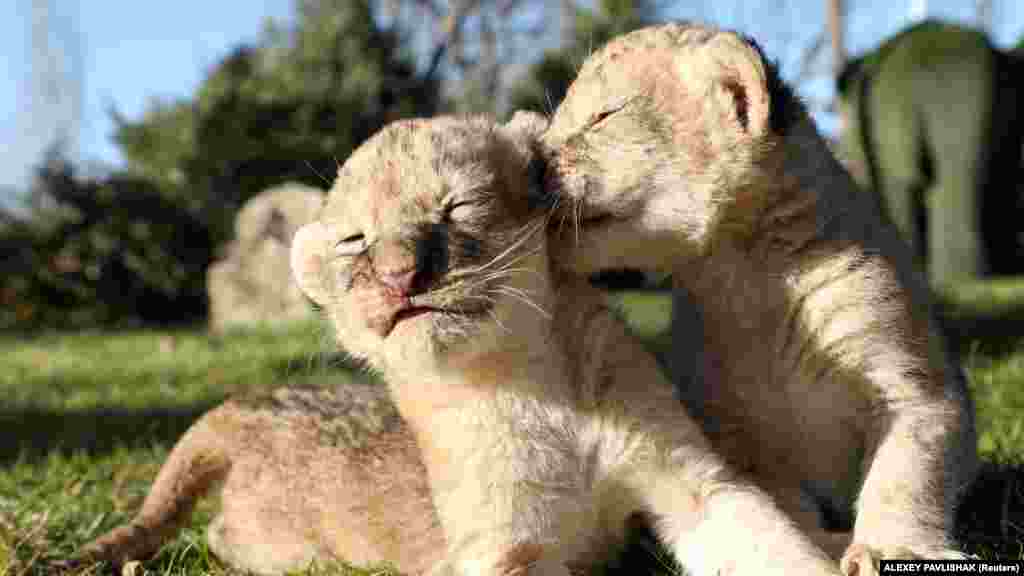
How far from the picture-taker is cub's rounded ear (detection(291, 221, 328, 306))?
3.37 meters

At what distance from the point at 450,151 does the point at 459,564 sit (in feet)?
3.78

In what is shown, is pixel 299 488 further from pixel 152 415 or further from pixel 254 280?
pixel 254 280

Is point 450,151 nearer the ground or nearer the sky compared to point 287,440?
nearer the sky

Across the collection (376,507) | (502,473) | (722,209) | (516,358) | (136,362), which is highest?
(722,209)

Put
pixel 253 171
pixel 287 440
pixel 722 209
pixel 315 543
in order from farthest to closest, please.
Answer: pixel 253 171 → pixel 287 440 → pixel 315 543 → pixel 722 209

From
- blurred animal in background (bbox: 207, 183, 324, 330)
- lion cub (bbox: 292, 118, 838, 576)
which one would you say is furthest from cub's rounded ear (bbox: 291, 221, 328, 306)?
blurred animal in background (bbox: 207, 183, 324, 330)

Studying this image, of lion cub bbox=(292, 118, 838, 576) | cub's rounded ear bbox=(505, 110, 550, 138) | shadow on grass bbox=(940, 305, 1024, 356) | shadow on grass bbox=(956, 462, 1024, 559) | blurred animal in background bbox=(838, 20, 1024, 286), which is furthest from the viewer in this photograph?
blurred animal in background bbox=(838, 20, 1024, 286)

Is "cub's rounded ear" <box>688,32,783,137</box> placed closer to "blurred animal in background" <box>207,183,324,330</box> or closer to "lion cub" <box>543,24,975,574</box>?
"lion cub" <box>543,24,975,574</box>

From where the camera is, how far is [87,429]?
6.79 m

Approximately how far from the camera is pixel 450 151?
10.5 ft

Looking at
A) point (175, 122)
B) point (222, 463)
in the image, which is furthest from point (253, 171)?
point (222, 463)

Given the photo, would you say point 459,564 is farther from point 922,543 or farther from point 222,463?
point 222,463

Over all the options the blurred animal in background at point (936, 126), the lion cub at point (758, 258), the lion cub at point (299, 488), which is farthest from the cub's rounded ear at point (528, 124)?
the blurred animal in background at point (936, 126)

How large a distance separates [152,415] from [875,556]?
17.6ft
